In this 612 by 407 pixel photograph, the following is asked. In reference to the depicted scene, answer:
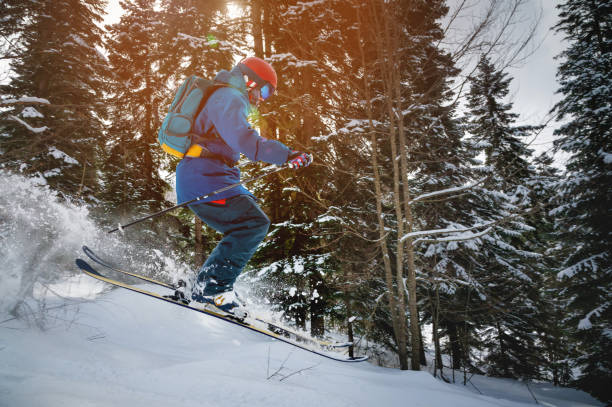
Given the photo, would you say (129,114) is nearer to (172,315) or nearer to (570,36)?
(172,315)

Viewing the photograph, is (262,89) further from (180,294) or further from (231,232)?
(180,294)

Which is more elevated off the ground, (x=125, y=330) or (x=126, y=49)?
(x=126, y=49)

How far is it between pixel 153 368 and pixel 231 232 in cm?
148

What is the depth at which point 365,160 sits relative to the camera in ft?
22.4

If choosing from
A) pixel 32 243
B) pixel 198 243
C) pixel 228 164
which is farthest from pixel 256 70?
pixel 198 243

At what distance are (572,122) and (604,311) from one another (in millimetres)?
7283

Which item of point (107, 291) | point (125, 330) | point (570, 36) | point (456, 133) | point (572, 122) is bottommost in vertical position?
point (125, 330)

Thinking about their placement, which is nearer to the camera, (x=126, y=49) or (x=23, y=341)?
(x=23, y=341)

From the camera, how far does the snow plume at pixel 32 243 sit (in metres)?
2.80

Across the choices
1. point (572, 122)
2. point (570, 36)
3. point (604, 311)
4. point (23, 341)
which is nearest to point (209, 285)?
point (23, 341)

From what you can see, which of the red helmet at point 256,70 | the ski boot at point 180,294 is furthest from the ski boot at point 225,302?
the red helmet at point 256,70

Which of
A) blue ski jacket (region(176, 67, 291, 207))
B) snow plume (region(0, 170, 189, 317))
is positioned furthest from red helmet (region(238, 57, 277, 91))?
snow plume (region(0, 170, 189, 317))

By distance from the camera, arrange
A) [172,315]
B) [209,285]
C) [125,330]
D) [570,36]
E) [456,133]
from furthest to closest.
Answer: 1. [570,36]
2. [456,133]
3. [172,315]
4. [209,285]
5. [125,330]

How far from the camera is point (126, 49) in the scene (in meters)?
15.7
